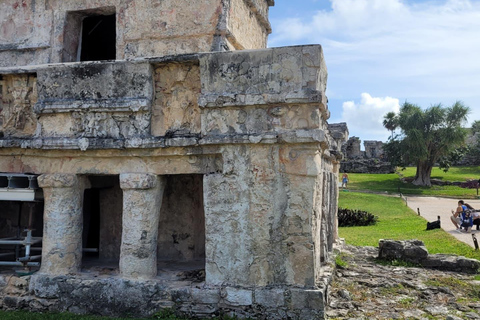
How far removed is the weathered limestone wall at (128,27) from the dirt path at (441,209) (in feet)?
25.9

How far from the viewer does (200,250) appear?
6273 millimetres

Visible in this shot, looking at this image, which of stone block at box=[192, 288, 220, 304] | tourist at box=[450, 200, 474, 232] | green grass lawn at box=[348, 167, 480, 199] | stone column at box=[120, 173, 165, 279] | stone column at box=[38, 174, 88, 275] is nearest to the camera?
stone block at box=[192, 288, 220, 304]

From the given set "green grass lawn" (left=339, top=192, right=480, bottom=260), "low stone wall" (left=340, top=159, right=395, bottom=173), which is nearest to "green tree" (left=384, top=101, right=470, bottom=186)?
"low stone wall" (left=340, top=159, right=395, bottom=173)

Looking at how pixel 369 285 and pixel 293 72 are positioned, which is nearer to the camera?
pixel 293 72

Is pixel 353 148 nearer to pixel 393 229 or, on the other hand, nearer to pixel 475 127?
pixel 475 127

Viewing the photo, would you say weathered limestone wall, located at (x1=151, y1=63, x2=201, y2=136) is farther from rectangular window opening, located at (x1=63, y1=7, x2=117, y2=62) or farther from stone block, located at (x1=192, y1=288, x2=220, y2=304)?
rectangular window opening, located at (x1=63, y1=7, x2=117, y2=62)

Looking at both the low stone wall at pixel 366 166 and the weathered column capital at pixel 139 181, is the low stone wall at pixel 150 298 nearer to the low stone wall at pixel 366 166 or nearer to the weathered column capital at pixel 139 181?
the weathered column capital at pixel 139 181

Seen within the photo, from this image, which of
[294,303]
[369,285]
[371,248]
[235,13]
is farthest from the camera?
[371,248]

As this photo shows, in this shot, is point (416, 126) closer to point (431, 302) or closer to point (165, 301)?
point (431, 302)

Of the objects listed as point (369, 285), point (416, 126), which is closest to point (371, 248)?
point (369, 285)

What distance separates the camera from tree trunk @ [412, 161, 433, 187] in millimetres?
26188

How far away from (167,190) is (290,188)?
234 centimetres

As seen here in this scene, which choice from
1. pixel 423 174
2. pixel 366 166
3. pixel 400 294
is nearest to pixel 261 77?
pixel 400 294

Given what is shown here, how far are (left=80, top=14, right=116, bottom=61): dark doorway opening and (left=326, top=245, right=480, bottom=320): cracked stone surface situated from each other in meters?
6.05
